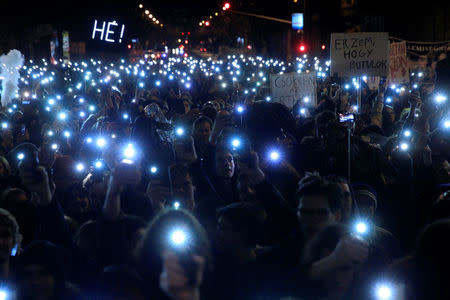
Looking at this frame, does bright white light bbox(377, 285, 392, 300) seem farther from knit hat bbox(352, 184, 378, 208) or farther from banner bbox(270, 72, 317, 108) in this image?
banner bbox(270, 72, 317, 108)

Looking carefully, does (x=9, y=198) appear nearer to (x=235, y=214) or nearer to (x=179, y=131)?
(x=235, y=214)

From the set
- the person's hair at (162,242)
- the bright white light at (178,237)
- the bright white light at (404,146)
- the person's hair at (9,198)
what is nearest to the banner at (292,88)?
the bright white light at (404,146)

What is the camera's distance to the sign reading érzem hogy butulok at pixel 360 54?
948cm

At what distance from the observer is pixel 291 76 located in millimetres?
11406

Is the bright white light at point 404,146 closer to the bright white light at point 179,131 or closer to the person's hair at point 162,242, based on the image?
the bright white light at point 179,131

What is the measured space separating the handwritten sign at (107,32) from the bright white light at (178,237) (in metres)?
10.1

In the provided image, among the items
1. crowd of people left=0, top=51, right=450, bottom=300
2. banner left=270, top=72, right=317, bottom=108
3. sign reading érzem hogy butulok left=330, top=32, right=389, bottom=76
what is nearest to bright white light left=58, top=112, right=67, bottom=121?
crowd of people left=0, top=51, right=450, bottom=300

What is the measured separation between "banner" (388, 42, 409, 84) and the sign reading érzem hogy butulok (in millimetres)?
4292

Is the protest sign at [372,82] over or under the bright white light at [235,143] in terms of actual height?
over

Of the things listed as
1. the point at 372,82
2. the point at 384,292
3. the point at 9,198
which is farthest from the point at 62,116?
the point at 372,82

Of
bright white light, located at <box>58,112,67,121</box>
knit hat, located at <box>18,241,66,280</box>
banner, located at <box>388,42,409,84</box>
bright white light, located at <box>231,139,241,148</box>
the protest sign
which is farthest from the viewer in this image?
the protest sign

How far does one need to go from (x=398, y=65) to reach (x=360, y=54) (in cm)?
488

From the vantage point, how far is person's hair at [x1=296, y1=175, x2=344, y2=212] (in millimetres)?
4050

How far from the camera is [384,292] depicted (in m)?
3.44
